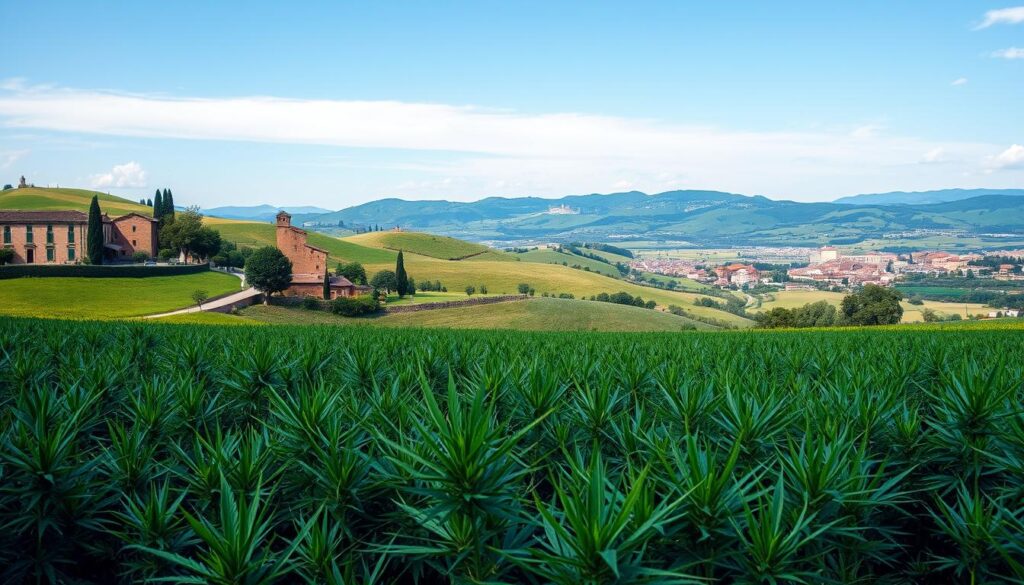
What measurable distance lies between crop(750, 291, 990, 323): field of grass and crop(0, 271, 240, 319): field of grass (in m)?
89.5

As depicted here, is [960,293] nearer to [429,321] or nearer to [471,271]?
[471,271]

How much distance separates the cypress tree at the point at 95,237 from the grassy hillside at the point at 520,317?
24294mm

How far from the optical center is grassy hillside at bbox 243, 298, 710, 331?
7894cm

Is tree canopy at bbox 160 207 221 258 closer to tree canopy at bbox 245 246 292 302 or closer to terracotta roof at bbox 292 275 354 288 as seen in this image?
terracotta roof at bbox 292 275 354 288

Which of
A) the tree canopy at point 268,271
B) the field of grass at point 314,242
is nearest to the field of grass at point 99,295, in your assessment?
the tree canopy at point 268,271

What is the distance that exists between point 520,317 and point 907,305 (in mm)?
74127

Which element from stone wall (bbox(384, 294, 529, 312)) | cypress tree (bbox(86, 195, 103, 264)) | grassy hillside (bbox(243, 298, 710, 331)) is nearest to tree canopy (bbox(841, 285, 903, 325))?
grassy hillside (bbox(243, 298, 710, 331))

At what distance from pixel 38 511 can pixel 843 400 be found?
631 cm

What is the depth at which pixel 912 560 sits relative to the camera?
4.95 meters

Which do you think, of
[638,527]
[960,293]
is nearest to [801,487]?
[638,527]

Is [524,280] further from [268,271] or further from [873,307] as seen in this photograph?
[873,307]

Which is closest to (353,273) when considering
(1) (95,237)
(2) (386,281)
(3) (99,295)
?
(2) (386,281)

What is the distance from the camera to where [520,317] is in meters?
87.2

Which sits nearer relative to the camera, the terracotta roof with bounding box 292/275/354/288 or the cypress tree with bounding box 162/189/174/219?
the terracotta roof with bounding box 292/275/354/288
